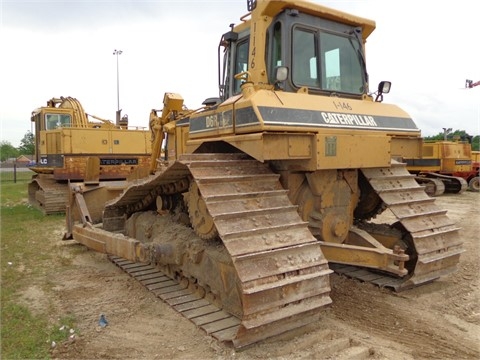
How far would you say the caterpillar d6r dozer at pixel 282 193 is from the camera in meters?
3.67

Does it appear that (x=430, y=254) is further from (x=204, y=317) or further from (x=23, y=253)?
(x=23, y=253)

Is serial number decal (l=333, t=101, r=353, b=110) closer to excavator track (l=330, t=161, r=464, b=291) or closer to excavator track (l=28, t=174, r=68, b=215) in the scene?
excavator track (l=330, t=161, r=464, b=291)

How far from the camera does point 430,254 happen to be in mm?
4801

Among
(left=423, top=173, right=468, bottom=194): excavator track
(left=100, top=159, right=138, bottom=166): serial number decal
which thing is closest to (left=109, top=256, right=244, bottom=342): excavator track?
(left=100, top=159, right=138, bottom=166): serial number decal

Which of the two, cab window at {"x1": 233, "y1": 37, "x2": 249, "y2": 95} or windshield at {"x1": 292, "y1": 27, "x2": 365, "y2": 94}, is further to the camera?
cab window at {"x1": 233, "y1": 37, "x2": 249, "y2": 95}

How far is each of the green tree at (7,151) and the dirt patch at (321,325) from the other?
58570mm

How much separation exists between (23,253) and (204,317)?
440cm

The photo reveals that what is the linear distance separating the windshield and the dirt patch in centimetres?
243

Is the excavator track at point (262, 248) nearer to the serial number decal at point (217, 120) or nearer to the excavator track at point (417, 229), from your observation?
the serial number decal at point (217, 120)

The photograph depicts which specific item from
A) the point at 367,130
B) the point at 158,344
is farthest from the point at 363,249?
the point at 158,344

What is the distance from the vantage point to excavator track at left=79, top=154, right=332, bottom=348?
341 centimetres

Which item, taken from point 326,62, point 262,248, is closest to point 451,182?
point 326,62

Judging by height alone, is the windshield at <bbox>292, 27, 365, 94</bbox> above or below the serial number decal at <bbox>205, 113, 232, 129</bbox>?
above

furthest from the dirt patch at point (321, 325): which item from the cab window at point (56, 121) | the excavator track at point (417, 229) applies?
the cab window at point (56, 121)
